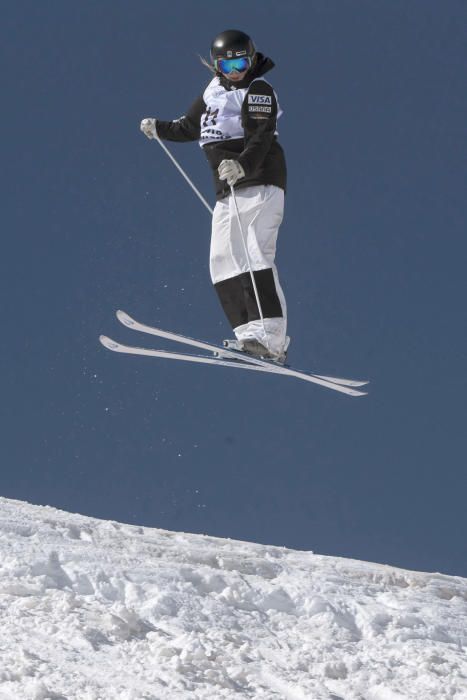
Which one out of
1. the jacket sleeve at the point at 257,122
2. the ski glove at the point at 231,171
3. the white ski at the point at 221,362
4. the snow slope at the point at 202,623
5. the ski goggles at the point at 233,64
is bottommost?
the snow slope at the point at 202,623

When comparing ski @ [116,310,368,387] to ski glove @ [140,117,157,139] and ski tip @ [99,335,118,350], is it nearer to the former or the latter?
ski tip @ [99,335,118,350]

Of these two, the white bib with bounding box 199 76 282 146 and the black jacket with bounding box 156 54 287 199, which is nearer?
the black jacket with bounding box 156 54 287 199

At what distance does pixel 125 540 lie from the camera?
7.73 meters

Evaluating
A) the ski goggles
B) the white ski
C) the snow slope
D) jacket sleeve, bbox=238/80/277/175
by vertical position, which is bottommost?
the snow slope

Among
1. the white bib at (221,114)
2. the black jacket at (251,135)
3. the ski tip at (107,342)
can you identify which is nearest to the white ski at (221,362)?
the ski tip at (107,342)

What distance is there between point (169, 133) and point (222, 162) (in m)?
0.98

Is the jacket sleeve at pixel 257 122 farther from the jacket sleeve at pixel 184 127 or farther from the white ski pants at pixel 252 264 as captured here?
the jacket sleeve at pixel 184 127

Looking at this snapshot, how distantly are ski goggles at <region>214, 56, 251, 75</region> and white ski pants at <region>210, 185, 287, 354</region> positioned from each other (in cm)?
80

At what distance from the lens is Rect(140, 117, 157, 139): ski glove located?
8531 millimetres

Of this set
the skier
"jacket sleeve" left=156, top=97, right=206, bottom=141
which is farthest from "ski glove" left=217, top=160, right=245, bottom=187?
"jacket sleeve" left=156, top=97, right=206, bottom=141

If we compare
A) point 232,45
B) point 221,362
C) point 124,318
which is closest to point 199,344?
point 221,362

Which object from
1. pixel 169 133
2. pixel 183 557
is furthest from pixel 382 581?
pixel 169 133

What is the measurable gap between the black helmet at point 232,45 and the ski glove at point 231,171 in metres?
0.71

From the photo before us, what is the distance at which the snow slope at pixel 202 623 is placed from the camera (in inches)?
216
